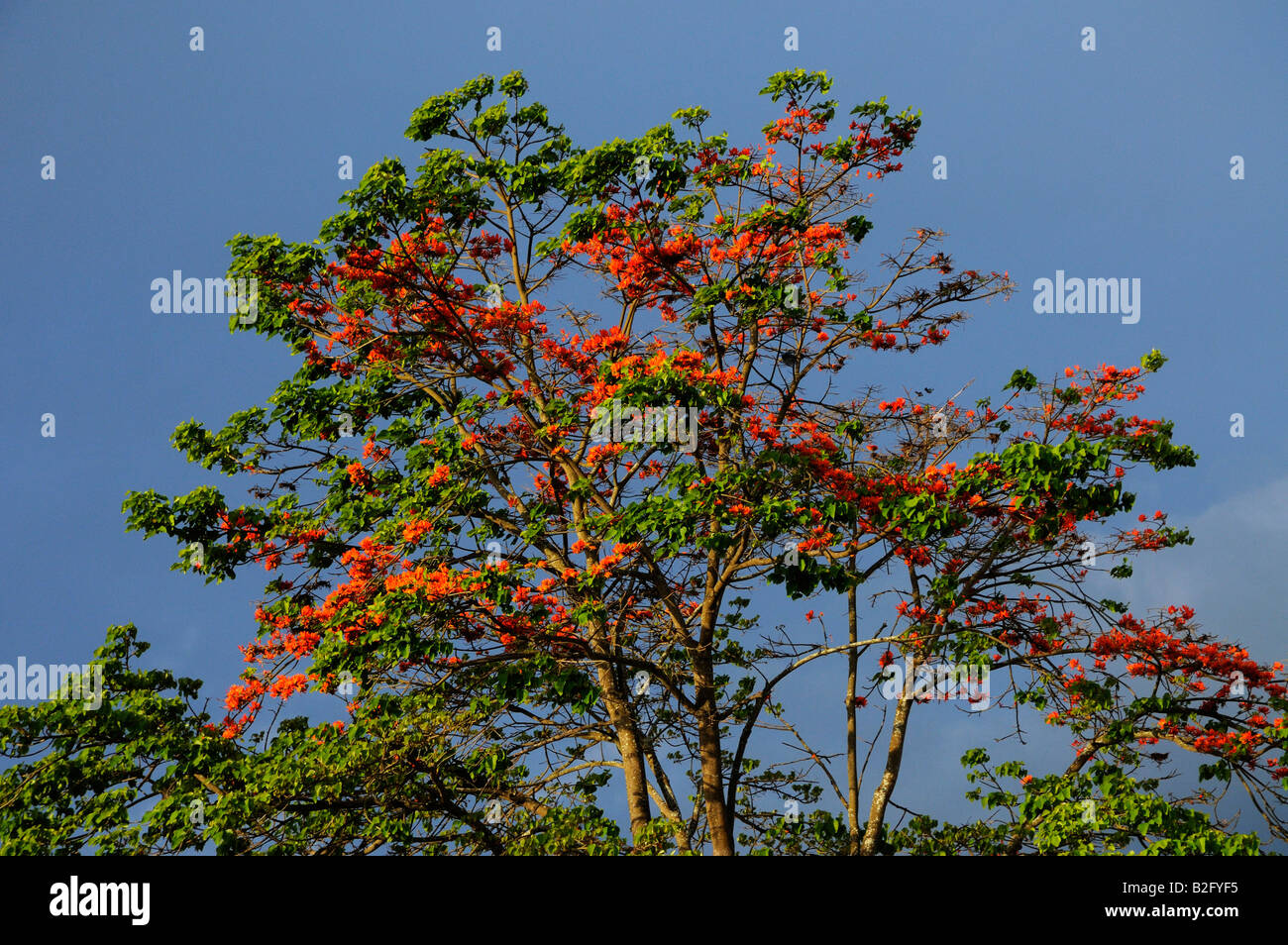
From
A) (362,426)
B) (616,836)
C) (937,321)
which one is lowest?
(616,836)

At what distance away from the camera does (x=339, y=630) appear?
32.6ft

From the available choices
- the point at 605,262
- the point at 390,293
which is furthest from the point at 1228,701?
the point at 390,293

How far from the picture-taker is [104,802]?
427 inches

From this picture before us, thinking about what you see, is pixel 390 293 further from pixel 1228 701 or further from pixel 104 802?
pixel 1228 701

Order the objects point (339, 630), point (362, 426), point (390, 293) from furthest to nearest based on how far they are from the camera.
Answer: point (362, 426) → point (390, 293) → point (339, 630)

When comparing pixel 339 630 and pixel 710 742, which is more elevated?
pixel 339 630

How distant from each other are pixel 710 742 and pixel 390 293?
5947 millimetres

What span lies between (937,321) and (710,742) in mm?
5326
